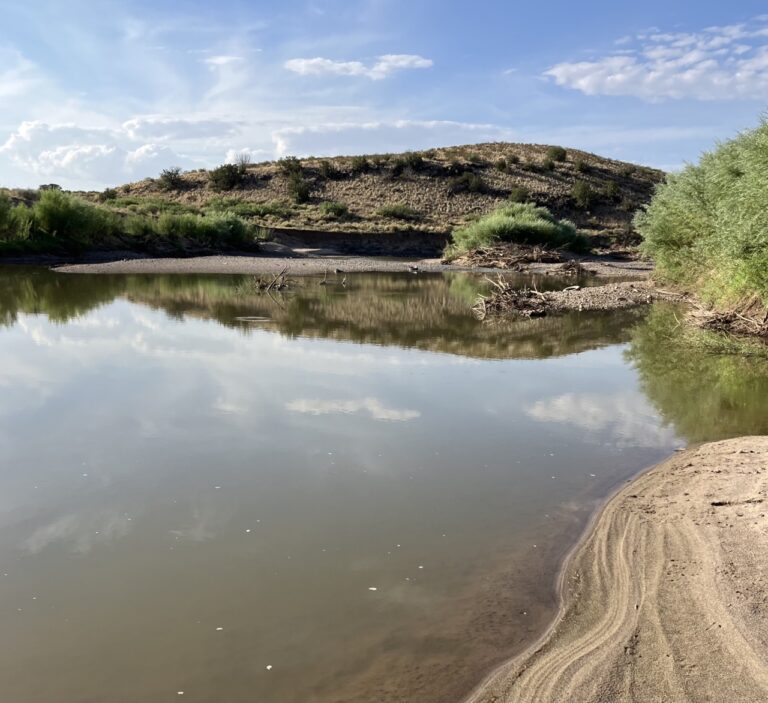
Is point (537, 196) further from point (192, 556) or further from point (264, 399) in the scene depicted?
point (192, 556)

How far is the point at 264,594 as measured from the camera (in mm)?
4820

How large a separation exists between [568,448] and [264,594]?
4.65 m

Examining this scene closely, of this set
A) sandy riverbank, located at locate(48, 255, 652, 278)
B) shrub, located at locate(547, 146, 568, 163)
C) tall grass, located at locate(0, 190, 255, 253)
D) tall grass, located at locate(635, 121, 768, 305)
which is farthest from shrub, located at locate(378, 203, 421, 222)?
tall grass, located at locate(635, 121, 768, 305)

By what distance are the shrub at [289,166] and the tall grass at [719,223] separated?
44.8 metres

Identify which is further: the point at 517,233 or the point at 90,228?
the point at 517,233

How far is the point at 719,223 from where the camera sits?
53.5 ft

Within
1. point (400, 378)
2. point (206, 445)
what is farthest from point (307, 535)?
point (400, 378)

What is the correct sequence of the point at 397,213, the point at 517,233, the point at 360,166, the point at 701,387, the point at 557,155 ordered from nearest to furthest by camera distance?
the point at 701,387, the point at 517,233, the point at 397,213, the point at 360,166, the point at 557,155

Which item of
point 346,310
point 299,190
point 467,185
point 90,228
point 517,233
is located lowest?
point 346,310

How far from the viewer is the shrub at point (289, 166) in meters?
67.6

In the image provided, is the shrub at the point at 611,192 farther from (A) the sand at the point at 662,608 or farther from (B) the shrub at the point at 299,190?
(A) the sand at the point at 662,608

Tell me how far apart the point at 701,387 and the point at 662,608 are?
8.09 meters

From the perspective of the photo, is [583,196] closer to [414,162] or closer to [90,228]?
[414,162]

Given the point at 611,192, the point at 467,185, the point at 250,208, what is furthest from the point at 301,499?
the point at 611,192
